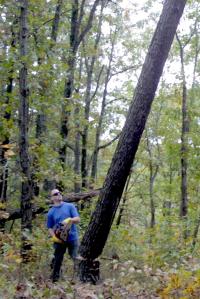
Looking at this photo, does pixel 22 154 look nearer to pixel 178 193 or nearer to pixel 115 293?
pixel 115 293

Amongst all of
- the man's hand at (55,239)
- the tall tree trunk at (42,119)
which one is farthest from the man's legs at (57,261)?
the tall tree trunk at (42,119)

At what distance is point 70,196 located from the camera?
1384cm

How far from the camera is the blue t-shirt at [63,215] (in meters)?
8.51

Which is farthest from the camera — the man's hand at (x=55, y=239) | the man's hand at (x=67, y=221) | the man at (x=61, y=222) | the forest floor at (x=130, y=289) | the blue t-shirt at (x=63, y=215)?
the blue t-shirt at (x=63, y=215)

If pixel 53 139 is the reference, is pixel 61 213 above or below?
below

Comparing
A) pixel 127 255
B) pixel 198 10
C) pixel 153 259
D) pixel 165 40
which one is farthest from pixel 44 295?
pixel 198 10

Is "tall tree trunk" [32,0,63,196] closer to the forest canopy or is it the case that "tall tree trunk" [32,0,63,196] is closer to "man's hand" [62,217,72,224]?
the forest canopy

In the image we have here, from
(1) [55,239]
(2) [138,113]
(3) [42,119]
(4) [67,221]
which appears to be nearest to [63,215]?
(4) [67,221]

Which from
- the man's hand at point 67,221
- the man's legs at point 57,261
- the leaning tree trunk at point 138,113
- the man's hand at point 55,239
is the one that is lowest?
the man's legs at point 57,261

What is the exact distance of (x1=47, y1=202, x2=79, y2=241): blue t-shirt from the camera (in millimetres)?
8508

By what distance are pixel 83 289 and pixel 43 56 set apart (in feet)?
19.5

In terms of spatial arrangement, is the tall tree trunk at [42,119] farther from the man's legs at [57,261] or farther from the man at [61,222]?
the man's legs at [57,261]

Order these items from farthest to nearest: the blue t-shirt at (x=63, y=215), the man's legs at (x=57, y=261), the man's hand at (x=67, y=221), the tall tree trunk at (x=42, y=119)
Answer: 1. the tall tree trunk at (x=42, y=119)
2. the blue t-shirt at (x=63, y=215)
3. the man's legs at (x=57, y=261)
4. the man's hand at (x=67, y=221)

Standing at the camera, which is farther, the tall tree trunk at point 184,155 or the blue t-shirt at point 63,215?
the tall tree trunk at point 184,155
